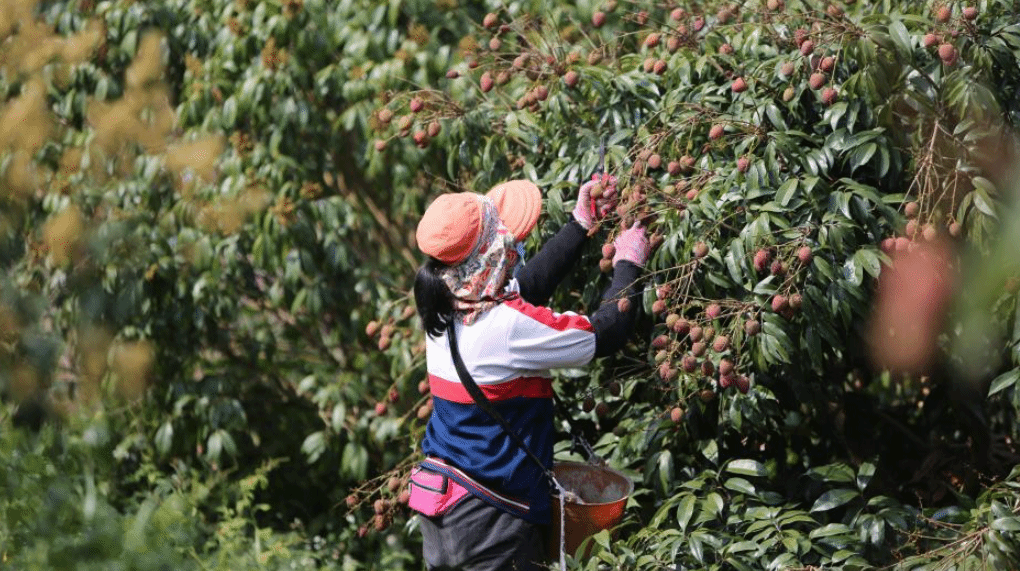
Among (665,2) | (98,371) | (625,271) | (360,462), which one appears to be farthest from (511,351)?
(98,371)

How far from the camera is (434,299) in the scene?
2.82 metres

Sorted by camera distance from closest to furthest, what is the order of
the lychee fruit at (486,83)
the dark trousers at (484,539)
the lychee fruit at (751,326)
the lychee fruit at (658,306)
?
the lychee fruit at (751,326) < the lychee fruit at (658,306) < the dark trousers at (484,539) < the lychee fruit at (486,83)

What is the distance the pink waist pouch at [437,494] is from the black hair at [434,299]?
Answer: 0.35 m

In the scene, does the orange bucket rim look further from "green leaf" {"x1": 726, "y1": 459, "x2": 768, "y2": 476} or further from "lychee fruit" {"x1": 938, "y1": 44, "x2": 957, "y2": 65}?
"lychee fruit" {"x1": 938, "y1": 44, "x2": 957, "y2": 65}

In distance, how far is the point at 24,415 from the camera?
3236 millimetres

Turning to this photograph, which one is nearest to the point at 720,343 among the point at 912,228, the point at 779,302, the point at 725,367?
the point at 725,367

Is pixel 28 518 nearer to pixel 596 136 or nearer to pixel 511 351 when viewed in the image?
pixel 511 351

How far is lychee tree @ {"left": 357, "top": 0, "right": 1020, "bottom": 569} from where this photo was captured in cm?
278

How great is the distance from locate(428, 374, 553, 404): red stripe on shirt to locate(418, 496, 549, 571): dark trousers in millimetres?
242

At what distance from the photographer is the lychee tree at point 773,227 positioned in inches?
109

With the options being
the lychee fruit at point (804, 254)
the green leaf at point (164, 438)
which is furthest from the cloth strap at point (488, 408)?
the green leaf at point (164, 438)

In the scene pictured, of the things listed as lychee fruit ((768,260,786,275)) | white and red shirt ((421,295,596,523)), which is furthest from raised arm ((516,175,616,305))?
lychee fruit ((768,260,786,275))

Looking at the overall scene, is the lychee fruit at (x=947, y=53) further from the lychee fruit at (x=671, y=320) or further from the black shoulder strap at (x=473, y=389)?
the black shoulder strap at (x=473, y=389)

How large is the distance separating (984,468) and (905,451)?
331 millimetres
